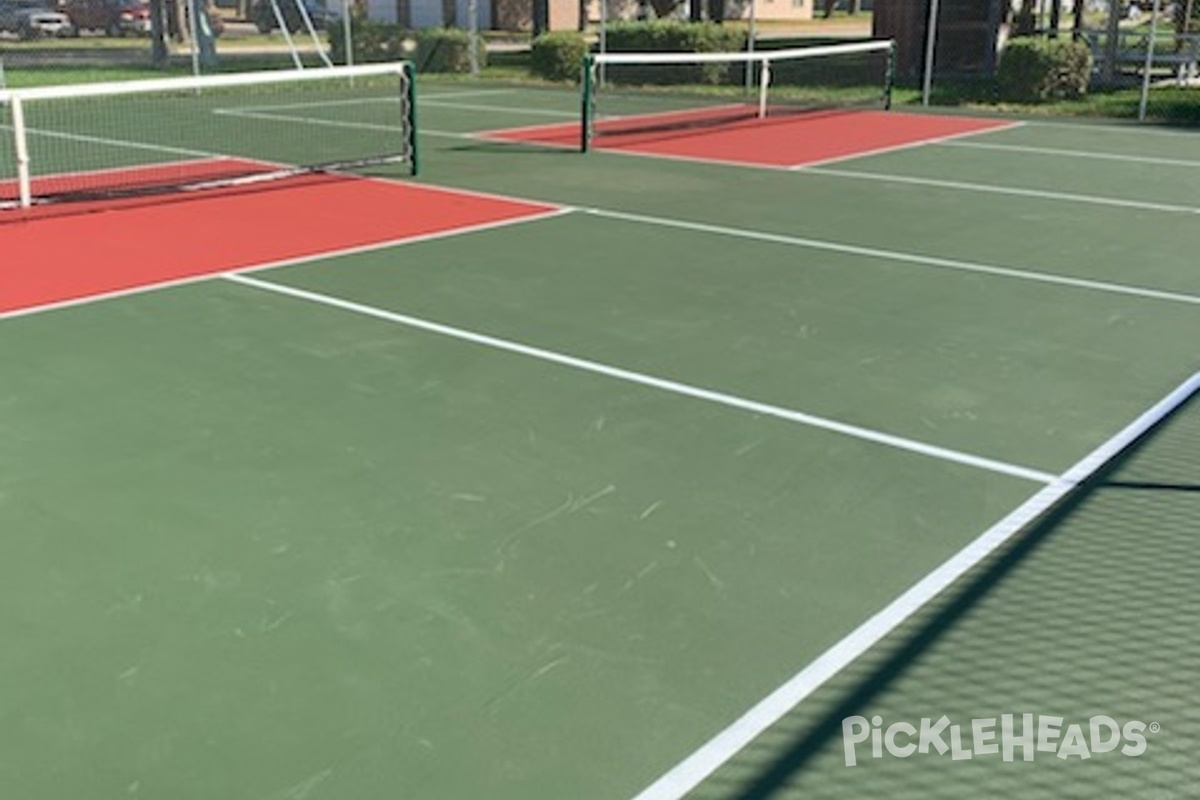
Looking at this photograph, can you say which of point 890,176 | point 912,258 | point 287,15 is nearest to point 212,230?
point 912,258

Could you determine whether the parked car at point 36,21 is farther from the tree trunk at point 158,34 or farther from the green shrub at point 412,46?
the green shrub at point 412,46

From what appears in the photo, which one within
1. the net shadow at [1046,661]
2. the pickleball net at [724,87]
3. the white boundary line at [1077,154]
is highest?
the pickleball net at [724,87]

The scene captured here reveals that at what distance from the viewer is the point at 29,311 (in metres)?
8.23

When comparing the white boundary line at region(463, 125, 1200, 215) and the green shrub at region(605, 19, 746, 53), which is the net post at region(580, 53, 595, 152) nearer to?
the white boundary line at region(463, 125, 1200, 215)

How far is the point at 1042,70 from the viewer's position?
22.9 meters

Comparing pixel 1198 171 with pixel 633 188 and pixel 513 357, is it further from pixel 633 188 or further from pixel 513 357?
pixel 513 357

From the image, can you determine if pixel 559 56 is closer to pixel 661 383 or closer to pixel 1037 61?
pixel 1037 61

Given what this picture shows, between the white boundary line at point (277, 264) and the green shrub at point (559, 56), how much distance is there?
17.1 metres

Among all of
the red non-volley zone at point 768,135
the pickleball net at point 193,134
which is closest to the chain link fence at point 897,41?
the pickleball net at point 193,134

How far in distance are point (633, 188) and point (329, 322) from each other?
20.6ft

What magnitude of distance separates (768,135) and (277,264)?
1074 cm

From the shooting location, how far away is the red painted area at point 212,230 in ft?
30.6

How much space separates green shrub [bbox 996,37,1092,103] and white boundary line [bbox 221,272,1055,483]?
18.2 metres

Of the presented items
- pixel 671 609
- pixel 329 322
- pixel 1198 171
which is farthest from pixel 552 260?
pixel 1198 171
